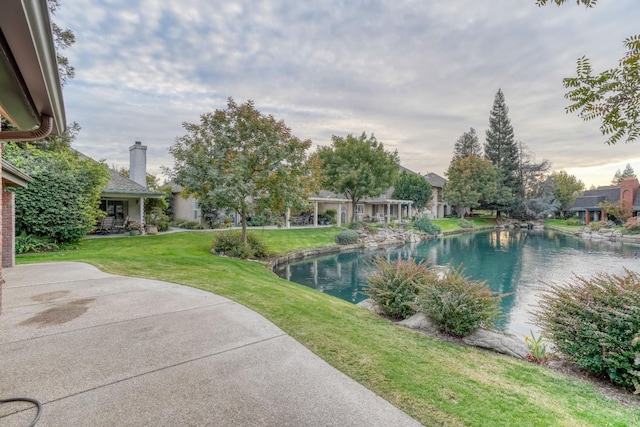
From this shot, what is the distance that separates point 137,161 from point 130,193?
4263 mm

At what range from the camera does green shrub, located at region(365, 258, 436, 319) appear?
6.07 meters

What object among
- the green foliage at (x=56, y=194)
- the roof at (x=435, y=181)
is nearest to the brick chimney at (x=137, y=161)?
the green foliage at (x=56, y=194)

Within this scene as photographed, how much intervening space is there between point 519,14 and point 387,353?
6.41 metres

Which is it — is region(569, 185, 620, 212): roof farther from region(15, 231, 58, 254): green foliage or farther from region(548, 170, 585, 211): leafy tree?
region(15, 231, 58, 254): green foliage

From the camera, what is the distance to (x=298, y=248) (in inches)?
726

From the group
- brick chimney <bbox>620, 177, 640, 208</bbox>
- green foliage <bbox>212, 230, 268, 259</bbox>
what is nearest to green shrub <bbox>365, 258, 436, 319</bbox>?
green foliage <bbox>212, 230, 268, 259</bbox>

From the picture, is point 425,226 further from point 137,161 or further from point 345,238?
point 137,161

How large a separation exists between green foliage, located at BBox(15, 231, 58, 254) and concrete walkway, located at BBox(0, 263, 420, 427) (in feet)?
26.5

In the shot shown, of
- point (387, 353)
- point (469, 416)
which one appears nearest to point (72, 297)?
point (387, 353)

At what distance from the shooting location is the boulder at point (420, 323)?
207 inches

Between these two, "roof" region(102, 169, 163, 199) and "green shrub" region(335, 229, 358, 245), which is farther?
"green shrub" region(335, 229, 358, 245)

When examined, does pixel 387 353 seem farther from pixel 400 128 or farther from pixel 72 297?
pixel 400 128

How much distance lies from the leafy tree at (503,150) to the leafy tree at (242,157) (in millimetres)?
40868

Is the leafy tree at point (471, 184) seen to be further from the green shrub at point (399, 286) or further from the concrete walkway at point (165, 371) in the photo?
the concrete walkway at point (165, 371)
